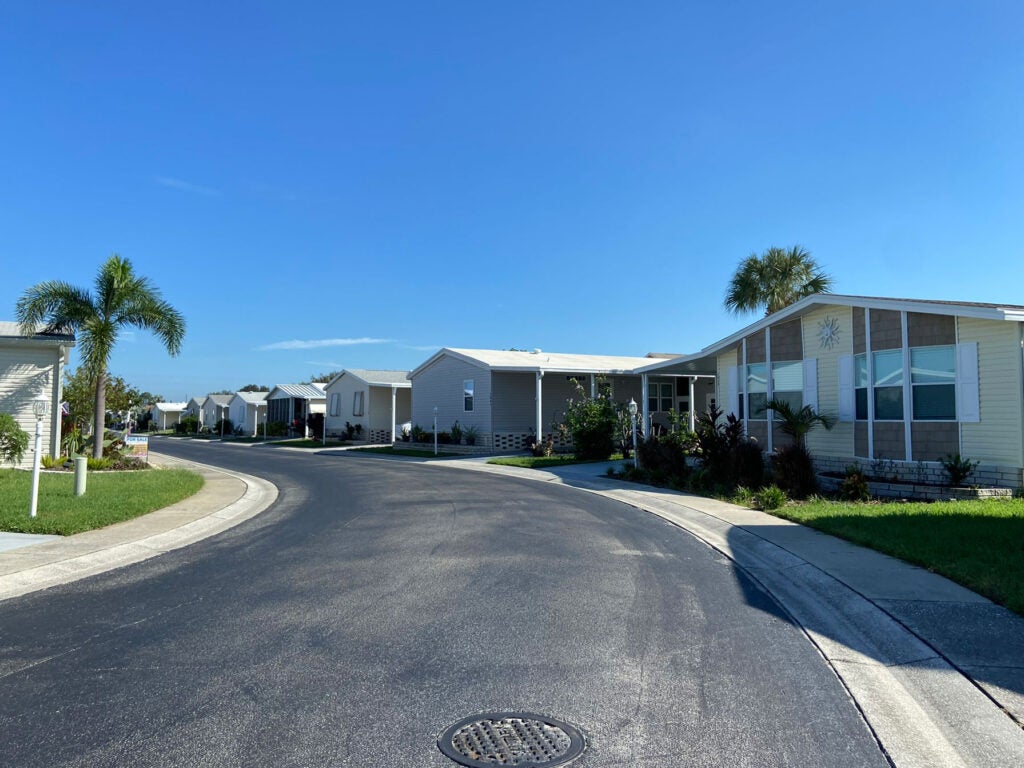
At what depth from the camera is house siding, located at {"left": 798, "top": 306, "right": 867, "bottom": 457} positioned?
16.1 metres

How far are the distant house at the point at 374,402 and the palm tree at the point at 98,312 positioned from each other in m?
15.5

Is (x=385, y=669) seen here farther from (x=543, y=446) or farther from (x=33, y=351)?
(x=543, y=446)

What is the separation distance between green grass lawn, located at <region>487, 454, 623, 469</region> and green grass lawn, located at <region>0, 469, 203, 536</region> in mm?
9451

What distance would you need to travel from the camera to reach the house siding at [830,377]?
52.8 feet

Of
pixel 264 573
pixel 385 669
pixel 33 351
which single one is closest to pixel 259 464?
pixel 33 351

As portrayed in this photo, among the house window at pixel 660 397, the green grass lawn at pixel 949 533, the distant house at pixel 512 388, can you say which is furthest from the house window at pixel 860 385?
the house window at pixel 660 397

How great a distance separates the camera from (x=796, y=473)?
14578 millimetres

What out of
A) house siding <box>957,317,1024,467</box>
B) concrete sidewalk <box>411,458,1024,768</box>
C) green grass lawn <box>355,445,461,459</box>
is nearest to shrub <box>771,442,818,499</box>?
house siding <box>957,317,1024,467</box>

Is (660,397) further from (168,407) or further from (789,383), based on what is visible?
(168,407)

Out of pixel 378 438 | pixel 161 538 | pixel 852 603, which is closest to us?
pixel 852 603

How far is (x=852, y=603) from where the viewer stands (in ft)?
21.8

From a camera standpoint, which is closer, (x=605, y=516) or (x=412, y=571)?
(x=412, y=571)

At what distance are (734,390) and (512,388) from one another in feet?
36.4

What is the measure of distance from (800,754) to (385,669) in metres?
2.57
